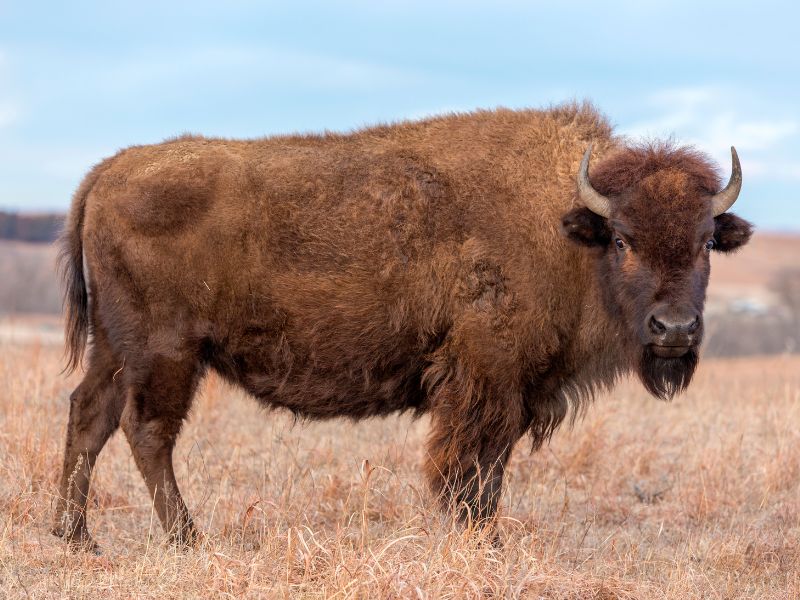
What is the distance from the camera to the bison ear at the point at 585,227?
5520mm

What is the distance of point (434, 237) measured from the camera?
5.72 meters

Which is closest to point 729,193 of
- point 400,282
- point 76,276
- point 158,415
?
point 400,282

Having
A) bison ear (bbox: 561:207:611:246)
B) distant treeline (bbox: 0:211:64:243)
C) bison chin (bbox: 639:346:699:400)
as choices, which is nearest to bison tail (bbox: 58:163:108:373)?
bison ear (bbox: 561:207:611:246)

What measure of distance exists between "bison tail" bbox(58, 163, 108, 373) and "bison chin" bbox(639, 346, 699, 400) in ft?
12.0

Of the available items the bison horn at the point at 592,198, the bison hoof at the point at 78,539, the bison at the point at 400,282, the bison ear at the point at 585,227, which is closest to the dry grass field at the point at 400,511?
the bison hoof at the point at 78,539

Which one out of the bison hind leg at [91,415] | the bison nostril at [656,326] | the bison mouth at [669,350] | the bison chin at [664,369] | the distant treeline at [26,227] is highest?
the bison nostril at [656,326]

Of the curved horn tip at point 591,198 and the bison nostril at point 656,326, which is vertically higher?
the curved horn tip at point 591,198

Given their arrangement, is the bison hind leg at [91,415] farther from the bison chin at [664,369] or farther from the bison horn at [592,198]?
the bison chin at [664,369]

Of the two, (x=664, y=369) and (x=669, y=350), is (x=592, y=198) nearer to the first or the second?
(x=669, y=350)

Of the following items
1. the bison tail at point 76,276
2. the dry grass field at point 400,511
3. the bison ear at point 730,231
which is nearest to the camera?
the dry grass field at point 400,511

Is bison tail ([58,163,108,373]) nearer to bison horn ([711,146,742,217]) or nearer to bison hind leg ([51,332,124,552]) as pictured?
bison hind leg ([51,332,124,552])

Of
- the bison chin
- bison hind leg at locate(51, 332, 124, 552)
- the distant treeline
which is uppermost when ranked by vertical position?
the bison chin

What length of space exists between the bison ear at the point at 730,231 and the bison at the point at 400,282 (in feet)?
0.04

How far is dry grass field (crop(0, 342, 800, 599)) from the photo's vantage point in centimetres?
450
